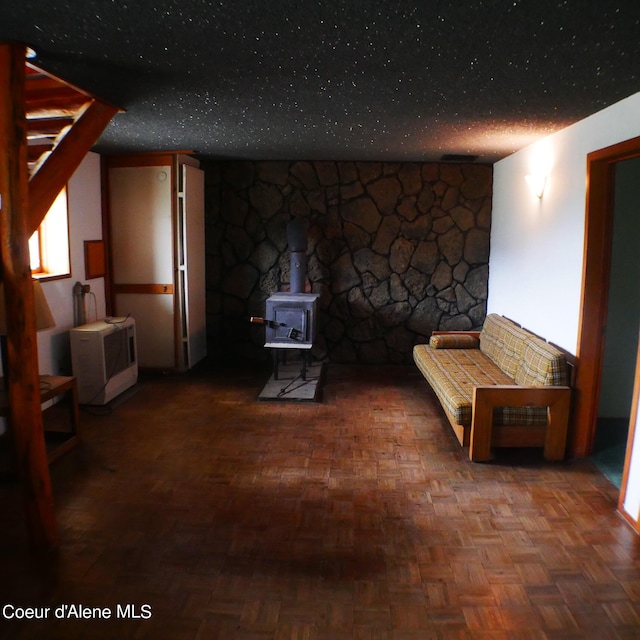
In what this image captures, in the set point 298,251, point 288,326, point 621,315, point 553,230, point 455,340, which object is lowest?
point 455,340

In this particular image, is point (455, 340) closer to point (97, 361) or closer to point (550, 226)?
point (550, 226)

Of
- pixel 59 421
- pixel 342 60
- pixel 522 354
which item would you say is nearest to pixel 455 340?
pixel 522 354

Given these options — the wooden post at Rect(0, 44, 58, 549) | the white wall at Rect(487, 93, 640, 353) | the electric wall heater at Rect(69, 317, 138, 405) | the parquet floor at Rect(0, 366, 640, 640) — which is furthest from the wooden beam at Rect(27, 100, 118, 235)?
the white wall at Rect(487, 93, 640, 353)

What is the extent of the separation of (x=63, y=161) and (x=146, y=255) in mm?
2638

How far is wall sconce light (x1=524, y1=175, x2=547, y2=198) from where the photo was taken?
4.27 m

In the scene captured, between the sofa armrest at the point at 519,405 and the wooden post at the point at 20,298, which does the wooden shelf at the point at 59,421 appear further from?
the sofa armrest at the point at 519,405

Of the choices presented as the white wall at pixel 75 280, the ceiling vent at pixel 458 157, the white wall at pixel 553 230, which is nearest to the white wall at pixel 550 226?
the white wall at pixel 553 230

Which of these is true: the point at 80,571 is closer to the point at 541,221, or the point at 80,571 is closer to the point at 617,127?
the point at 617,127

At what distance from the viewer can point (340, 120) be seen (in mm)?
3668

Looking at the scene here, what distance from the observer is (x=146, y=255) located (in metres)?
5.41

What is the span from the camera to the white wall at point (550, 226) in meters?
3.42

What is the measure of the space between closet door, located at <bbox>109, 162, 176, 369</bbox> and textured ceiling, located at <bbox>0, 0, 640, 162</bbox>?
50.6 inches

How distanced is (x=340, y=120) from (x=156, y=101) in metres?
1.20

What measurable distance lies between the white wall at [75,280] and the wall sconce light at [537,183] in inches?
151
